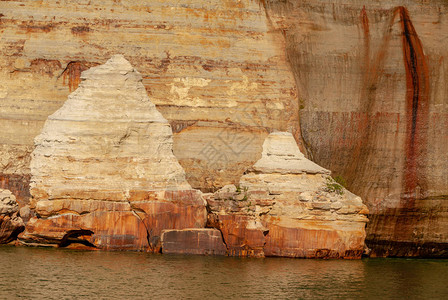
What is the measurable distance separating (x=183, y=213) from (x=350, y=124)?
8.86m

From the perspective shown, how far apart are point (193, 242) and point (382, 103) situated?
33.4 ft

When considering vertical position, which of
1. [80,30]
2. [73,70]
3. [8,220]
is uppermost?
[80,30]

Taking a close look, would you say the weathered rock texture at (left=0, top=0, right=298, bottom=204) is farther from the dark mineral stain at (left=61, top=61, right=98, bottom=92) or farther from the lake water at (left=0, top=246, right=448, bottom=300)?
the lake water at (left=0, top=246, right=448, bottom=300)

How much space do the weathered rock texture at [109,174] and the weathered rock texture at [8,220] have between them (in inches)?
43.9

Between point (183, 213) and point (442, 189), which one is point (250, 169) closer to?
point (183, 213)

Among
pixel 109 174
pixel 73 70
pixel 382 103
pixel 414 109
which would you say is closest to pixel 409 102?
pixel 414 109

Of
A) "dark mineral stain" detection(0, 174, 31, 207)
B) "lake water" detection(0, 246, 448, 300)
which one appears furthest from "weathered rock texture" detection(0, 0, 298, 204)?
"lake water" detection(0, 246, 448, 300)

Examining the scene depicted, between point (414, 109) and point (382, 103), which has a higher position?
point (382, 103)

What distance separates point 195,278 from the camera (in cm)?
3005

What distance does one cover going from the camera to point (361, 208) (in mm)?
34812

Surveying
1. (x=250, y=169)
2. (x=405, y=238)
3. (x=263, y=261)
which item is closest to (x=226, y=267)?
(x=263, y=261)

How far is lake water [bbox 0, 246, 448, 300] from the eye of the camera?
2823cm

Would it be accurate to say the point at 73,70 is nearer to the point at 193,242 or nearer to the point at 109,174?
the point at 109,174

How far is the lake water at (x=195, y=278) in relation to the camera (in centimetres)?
2823
